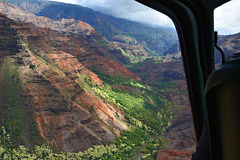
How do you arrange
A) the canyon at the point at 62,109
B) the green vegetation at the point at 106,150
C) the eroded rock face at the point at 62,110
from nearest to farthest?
the green vegetation at the point at 106,150, the canyon at the point at 62,109, the eroded rock face at the point at 62,110

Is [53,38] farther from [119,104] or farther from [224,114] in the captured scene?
[224,114]

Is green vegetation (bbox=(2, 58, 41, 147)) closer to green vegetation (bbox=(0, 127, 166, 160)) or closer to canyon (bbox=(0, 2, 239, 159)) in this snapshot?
canyon (bbox=(0, 2, 239, 159))

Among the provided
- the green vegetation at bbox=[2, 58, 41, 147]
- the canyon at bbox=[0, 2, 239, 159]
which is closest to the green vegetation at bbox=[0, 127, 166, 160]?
the canyon at bbox=[0, 2, 239, 159]

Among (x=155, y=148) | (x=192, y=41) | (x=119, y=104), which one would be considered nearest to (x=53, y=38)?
(x=119, y=104)

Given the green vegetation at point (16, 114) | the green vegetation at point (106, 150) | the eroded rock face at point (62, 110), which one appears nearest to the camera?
the green vegetation at point (106, 150)

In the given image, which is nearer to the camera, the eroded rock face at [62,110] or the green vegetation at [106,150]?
the green vegetation at [106,150]

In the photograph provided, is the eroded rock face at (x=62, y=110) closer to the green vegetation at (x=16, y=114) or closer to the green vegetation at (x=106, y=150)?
the green vegetation at (x=16, y=114)

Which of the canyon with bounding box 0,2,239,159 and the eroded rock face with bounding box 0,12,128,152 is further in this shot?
the eroded rock face with bounding box 0,12,128,152

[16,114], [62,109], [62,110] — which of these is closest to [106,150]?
[62,110]

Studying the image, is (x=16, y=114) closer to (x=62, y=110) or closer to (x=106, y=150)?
(x=62, y=110)

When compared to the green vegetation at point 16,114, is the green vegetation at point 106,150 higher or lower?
lower

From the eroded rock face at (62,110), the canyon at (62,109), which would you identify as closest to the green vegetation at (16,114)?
the canyon at (62,109)
